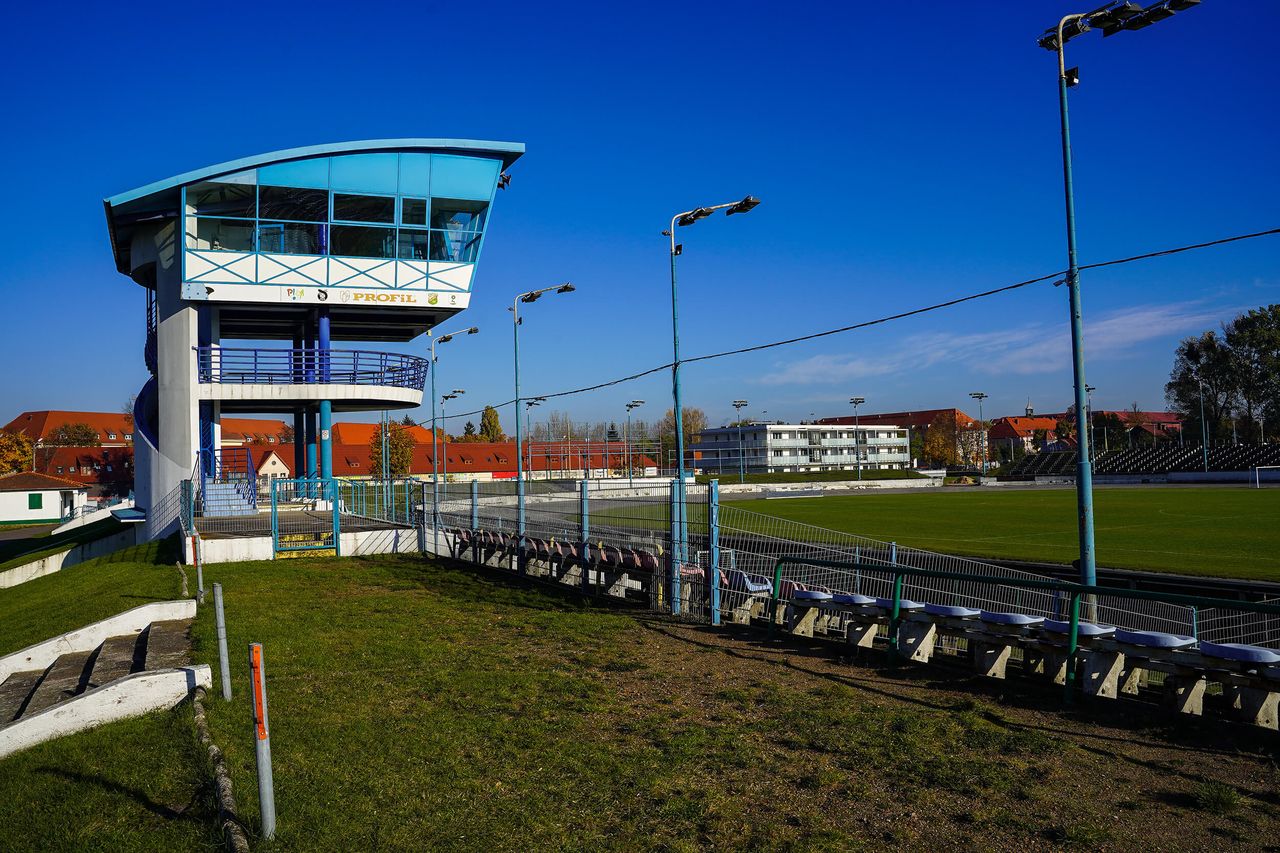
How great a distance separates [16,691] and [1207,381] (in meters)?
140

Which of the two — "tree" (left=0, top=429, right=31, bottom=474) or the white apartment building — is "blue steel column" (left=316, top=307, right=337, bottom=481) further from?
the white apartment building

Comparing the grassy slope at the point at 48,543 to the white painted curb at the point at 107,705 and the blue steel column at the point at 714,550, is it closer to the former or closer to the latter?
the white painted curb at the point at 107,705

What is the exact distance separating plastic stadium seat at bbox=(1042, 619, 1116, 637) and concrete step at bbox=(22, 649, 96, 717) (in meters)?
10.7

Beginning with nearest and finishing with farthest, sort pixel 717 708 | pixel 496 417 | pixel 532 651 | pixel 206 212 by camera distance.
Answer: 1. pixel 717 708
2. pixel 532 651
3. pixel 206 212
4. pixel 496 417

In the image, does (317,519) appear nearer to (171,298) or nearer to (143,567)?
(143,567)

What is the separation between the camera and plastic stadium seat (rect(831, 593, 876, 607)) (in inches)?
464

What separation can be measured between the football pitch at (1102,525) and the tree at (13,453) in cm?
7982

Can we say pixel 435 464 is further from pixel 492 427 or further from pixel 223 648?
pixel 492 427

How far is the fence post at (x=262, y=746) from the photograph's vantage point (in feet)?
18.5

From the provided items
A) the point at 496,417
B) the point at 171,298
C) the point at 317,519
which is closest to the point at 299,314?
the point at 171,298

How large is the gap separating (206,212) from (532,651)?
2502 cm

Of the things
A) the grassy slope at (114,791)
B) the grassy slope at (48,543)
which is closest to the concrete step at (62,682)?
the grassy slope at (114,791)

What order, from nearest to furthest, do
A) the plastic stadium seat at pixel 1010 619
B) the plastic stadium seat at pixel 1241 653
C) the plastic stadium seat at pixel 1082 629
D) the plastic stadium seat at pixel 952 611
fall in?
the plastic stadium seat at pixel 1241 653 < the plastic stadium seat at pixel 1082 629 < the plastic stadium seat at pixel 1010 619 < the plastic stadium seat at pixel 952 611

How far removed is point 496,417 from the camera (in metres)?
134
